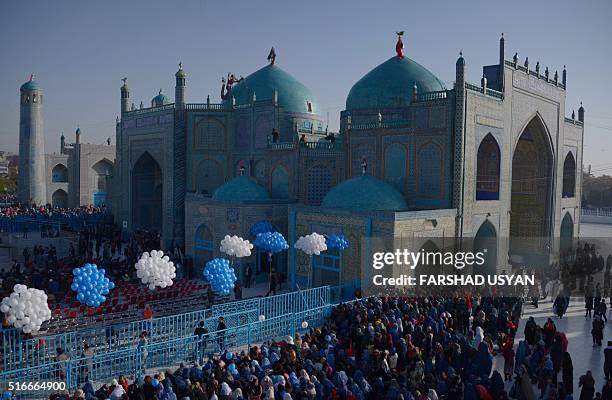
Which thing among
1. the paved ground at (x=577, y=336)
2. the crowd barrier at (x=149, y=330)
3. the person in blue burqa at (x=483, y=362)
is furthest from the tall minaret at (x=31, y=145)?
the person in blue burqa at (x=483, y=362)

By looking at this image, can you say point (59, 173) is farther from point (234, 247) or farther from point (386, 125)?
point (234, 247)

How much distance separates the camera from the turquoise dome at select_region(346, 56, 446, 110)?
2370 cm

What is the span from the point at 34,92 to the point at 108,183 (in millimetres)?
11597

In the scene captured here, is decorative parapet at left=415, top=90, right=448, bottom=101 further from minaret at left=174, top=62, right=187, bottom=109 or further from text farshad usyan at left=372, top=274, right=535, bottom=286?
minaret at left=174, top=62, right=187, bottom=109

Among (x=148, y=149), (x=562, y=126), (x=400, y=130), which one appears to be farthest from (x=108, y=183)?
(x=562, y=126)

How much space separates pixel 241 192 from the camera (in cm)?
2234

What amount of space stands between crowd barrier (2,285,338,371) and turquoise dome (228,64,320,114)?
1300 centimetres

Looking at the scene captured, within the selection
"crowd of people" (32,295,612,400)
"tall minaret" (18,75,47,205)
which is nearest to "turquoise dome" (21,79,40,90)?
"tall minaret" (18,75,47,205)

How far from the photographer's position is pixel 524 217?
25734mm

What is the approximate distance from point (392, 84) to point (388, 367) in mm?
16801

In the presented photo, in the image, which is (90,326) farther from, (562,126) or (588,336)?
(562,126)

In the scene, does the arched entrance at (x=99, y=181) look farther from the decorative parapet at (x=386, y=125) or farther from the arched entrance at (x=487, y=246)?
the arched entrance at (x=487, y=246)

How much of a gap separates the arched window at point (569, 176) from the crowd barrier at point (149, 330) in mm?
16109

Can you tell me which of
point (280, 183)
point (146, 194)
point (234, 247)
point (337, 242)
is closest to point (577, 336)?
point (337, 242)
